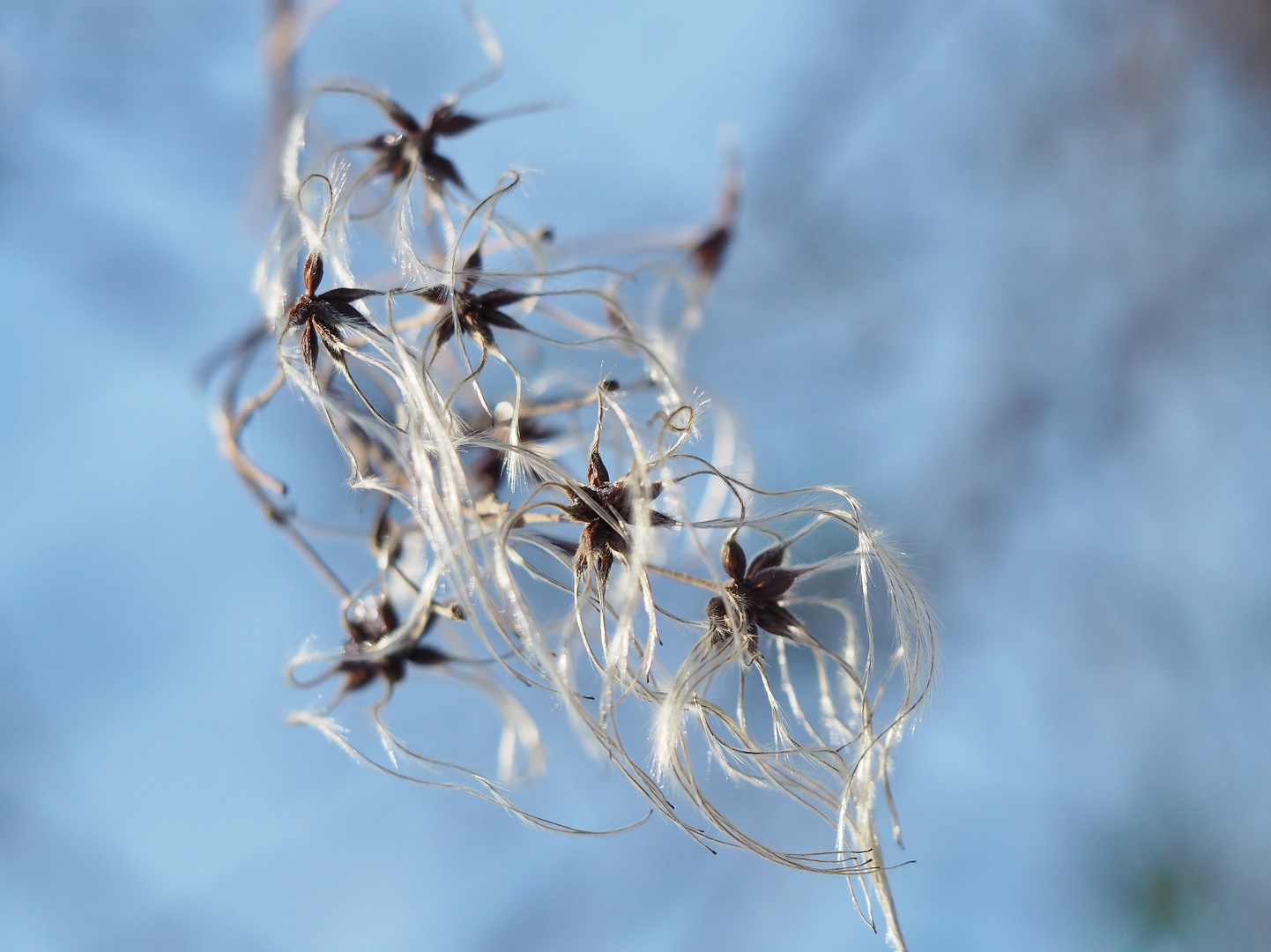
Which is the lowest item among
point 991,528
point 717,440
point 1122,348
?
point 717,440

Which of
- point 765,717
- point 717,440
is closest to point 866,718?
point 717,440

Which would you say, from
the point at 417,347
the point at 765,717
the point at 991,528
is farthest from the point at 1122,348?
the point at 417,347

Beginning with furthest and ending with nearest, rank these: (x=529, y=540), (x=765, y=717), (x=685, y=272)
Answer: (x=765, y=717) → (x=685, y=272) → (x=529, y=540)

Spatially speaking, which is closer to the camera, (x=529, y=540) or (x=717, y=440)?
(x=529, y=540)

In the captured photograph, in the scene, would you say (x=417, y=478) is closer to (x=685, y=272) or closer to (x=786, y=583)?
(x=786, y=583)

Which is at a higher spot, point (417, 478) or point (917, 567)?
point (917, 567)

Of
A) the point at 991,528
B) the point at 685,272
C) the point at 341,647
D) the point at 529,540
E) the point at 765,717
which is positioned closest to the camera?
the point at 529,540

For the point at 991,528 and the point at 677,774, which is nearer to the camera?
the point at 677,774

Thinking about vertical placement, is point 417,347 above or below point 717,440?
below

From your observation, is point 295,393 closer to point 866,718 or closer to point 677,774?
point 677,774
